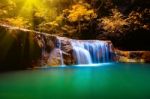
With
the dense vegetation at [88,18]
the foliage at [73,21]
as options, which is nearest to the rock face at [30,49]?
the dense vegetation at [88,18]

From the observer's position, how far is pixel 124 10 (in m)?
24.0

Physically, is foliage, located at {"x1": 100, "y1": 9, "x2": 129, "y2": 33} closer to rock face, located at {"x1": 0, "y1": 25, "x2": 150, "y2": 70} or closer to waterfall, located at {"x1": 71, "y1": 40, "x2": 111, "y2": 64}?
waterfall, located at {"x1": 71, "y1": 40, "x2": 111, "y2": 64}

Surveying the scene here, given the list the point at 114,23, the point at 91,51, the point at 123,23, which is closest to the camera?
the point at 91,51

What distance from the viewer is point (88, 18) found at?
23406 mm

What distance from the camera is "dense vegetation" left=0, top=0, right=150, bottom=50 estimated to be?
22.1 m

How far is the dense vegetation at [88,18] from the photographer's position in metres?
22.1

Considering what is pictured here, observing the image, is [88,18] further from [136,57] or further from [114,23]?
[136,57]

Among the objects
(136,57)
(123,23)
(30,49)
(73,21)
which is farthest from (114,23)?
(30,49)

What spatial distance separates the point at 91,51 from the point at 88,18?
22.3ft

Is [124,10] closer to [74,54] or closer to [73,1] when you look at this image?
[73,1]

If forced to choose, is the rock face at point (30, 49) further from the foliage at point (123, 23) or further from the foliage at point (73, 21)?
the foliage at point (73, 21)

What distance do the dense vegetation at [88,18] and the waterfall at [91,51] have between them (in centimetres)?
407

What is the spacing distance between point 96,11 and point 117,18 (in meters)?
2.48

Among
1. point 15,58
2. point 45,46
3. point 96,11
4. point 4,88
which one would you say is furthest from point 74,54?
point 96,11
